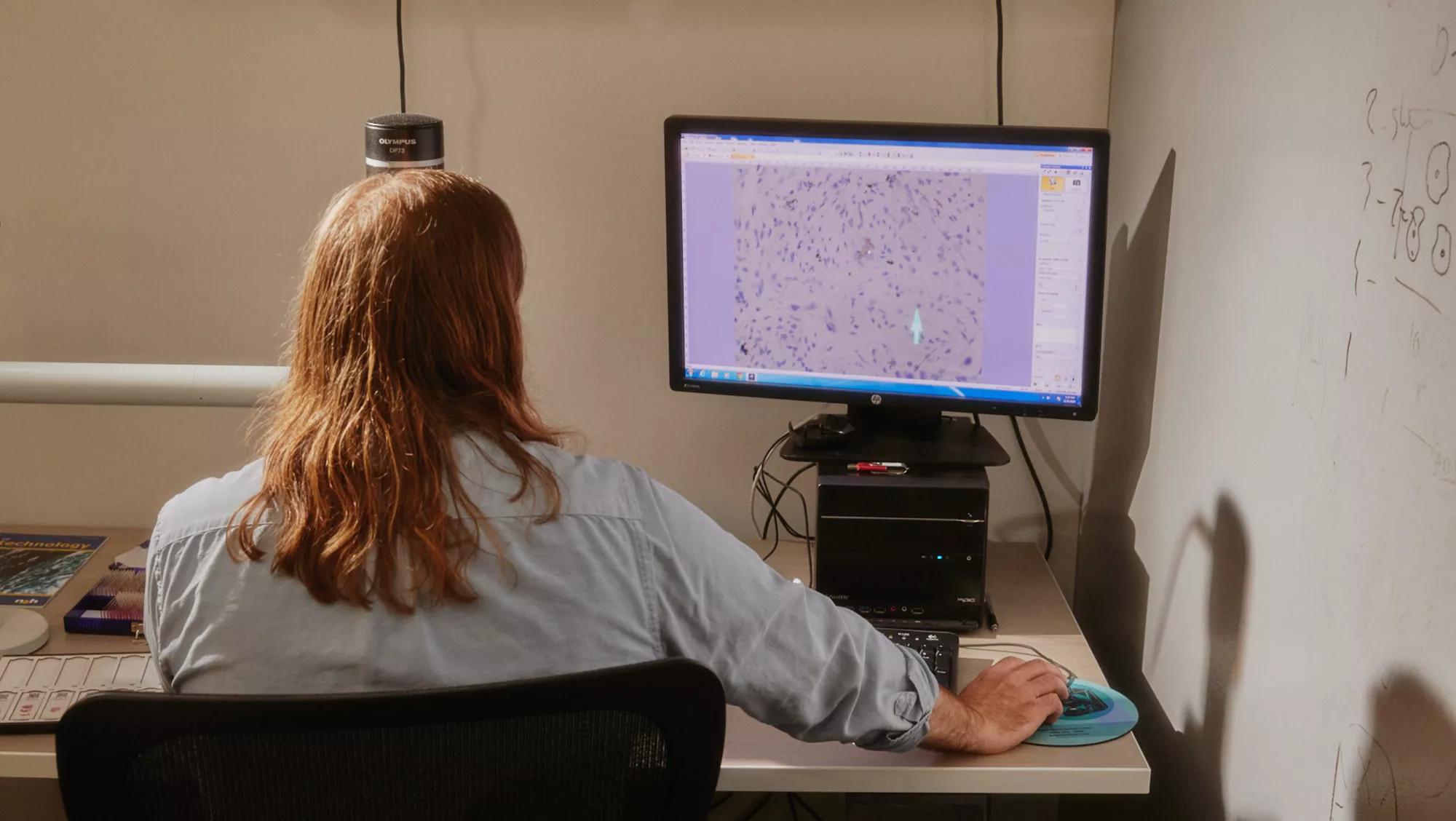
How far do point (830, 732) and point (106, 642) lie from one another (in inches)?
35.9

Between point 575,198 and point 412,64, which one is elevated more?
point 412,64

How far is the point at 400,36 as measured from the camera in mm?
1867

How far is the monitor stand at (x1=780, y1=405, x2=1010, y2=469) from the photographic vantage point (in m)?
1.64

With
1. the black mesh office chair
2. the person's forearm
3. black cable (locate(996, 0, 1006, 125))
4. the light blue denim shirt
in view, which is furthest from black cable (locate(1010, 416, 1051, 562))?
the black mesh office chair

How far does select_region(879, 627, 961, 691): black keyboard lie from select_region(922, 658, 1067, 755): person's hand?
0.16 feet

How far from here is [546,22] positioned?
6.07 ft

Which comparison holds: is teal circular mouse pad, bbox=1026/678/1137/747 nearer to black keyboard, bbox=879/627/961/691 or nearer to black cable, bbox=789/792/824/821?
black keyboard, bbox=879/627/961/691

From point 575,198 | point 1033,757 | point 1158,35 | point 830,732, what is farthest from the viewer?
point 575,198

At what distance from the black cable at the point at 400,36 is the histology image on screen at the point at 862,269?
0.53m

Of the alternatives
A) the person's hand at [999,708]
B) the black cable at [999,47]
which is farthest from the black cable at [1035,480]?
the person's hand at [999,708]

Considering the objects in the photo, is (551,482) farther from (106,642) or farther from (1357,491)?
(106,642)

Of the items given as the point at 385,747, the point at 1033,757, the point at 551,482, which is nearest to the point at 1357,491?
the point at 1033,757

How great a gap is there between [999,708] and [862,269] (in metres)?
0.58

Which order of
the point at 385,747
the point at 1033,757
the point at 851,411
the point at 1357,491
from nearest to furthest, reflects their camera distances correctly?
the point at 385,747 < the point at 1357,491 < the point at 1033,757 < the point at 851,411
